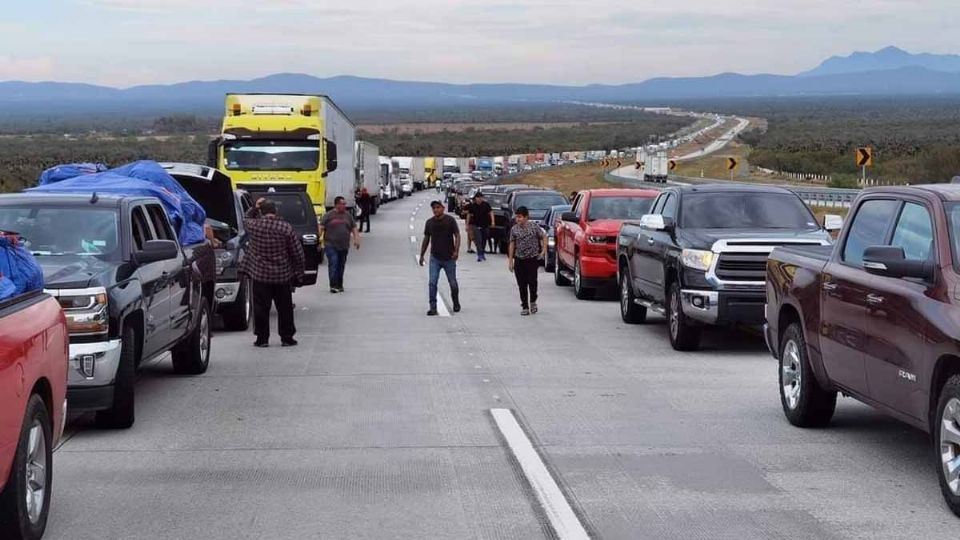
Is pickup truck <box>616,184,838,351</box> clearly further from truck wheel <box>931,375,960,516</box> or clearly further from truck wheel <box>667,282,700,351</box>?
truck wheel <box>931,375,960,516</box>

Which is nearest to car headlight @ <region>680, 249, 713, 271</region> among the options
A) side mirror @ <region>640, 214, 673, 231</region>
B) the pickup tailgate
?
side mirror @ <region>640, 214, 673, 231</region>

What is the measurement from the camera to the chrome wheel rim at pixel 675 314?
1659cm

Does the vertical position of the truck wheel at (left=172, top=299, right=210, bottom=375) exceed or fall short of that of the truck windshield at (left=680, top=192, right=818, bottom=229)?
it falls short

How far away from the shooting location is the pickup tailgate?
10539 mm

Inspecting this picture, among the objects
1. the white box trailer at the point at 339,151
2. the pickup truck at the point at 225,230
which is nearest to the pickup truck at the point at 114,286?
the pickup truck at the point at 225,230

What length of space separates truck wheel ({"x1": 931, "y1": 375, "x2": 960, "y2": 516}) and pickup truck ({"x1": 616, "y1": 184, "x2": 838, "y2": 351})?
25.6 feet

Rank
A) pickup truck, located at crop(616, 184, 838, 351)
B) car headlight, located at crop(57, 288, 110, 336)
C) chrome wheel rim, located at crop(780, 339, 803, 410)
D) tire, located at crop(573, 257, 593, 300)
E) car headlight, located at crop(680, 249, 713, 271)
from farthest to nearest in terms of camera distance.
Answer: tire, located at crop(573, 257, 593, 300) → car headlight, located at crop(680, 249, 713, 271) → pickup truck, located at crop(616, 184, 838, 351) → chrome wheel rim, located at crop(780, 339, 803, 410) → car headlight, located at crop(57, 288, 110, 336)

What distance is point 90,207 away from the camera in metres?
12.3

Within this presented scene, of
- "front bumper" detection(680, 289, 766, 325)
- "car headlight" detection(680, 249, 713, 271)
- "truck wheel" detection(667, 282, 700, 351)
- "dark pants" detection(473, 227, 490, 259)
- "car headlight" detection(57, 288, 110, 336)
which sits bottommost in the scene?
"dark pants" detection(473, 227, 490, 259)

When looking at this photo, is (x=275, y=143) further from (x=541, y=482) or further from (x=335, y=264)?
(x=541, y=482)

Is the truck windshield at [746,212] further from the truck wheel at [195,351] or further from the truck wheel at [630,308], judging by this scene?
the truck wheel at [195,351]

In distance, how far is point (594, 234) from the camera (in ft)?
78.3

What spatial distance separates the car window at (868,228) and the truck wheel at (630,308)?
924 centimetres

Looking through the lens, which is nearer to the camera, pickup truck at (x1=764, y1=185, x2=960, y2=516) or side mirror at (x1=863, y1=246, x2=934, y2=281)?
pickup truck at (x1=764, y1=185, x2=960, y2=516)
